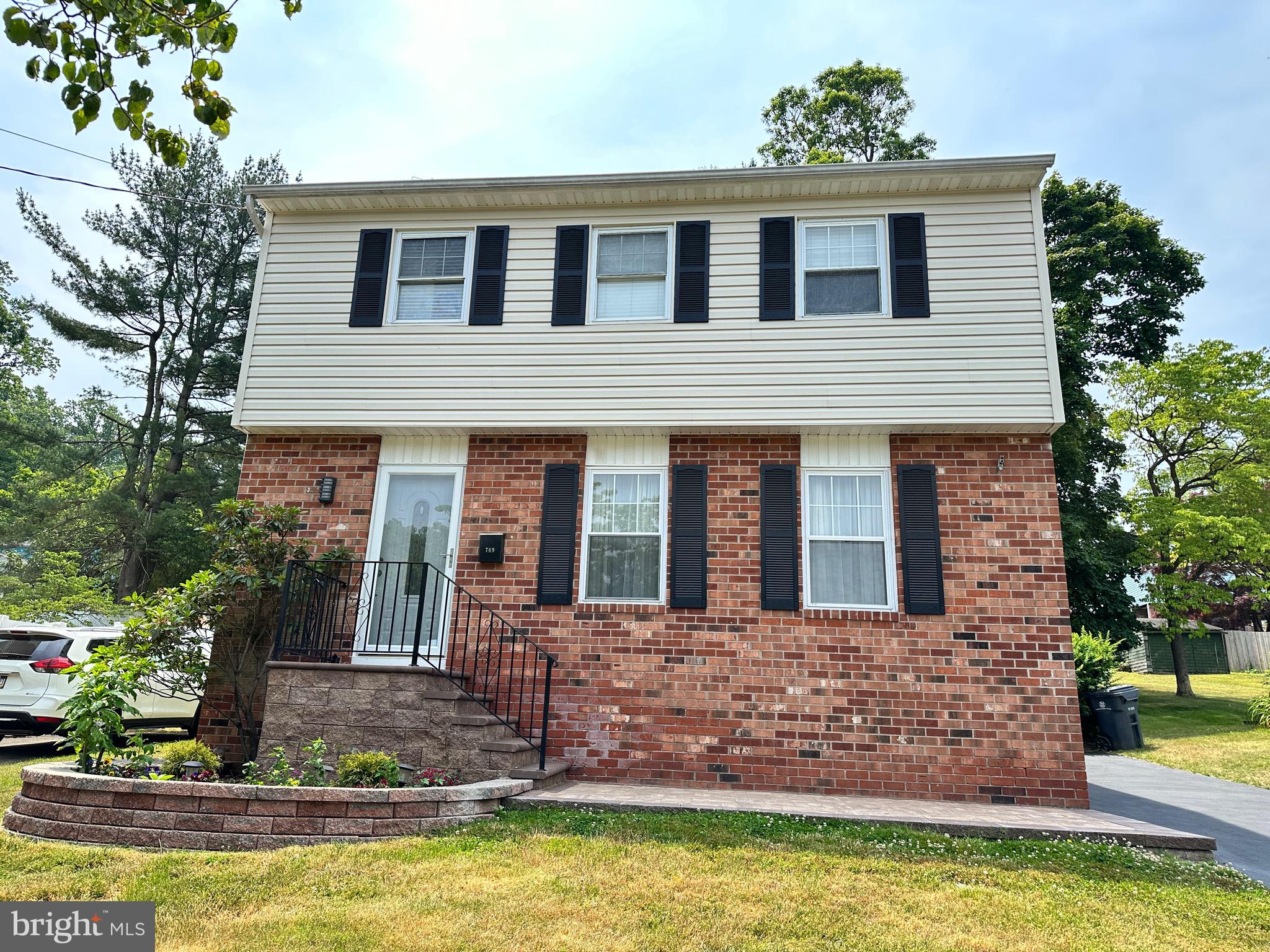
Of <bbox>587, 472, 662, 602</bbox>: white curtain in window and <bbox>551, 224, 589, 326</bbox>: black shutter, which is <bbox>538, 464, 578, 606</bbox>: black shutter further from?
<bbox>551, 224, 589, 326</bbox>: black shutter

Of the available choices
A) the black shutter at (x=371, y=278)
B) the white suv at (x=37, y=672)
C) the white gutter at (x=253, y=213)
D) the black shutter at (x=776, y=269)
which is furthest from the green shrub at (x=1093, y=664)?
the white gutter at (x=253, y=213)

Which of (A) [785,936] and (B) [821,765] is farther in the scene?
(B) [821,765]

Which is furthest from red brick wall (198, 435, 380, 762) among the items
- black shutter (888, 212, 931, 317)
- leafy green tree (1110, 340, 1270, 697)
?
leafy green tree (1110, 340, 1270, 697)

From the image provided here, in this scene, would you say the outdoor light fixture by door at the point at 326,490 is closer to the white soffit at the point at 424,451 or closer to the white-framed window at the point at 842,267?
the white soffit at the point at 424,451

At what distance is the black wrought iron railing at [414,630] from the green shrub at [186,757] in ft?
4.04

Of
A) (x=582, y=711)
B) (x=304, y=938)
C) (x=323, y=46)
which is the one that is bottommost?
(x=304, y=938)

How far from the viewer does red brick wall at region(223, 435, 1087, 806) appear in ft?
22.2

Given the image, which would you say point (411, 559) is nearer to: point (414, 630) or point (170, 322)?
point (414, 630)

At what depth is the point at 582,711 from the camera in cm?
718

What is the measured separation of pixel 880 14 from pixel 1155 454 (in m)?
18.2

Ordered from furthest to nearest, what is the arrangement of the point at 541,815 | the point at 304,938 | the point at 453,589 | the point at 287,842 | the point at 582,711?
the point at 453,589 < the point at 582,711 < the point at 541,815 < the point at 287,842 < the point at 304,938

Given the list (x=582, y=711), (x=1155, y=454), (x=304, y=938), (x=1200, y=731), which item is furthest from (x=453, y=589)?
(x=1155, y=454)

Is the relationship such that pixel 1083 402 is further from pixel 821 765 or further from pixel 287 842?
pixel 287 842

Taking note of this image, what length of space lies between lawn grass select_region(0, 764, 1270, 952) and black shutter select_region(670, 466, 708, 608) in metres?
2.47
